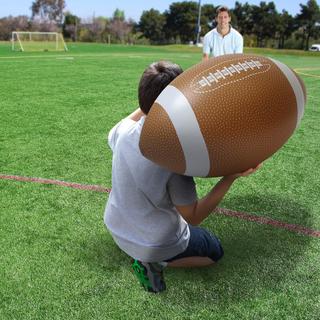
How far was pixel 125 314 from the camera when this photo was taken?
2.31 meters

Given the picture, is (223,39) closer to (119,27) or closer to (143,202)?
(143,202)

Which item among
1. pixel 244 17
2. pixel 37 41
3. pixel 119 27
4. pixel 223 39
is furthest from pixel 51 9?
pixel 223 39

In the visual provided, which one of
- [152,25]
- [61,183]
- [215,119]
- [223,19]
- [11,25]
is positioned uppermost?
[223,19]

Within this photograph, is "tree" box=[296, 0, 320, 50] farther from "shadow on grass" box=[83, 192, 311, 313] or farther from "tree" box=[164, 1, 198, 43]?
"shadow on grass" box=[83, 192, 311, 313]

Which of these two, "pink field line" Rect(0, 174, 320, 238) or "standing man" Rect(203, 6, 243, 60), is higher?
"standing man" Rect(203, 6, 243, 60)

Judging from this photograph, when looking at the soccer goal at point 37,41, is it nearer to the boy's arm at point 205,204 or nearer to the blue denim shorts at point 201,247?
the blue denim shorts at point 201,247

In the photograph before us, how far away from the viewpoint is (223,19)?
6.29 metres

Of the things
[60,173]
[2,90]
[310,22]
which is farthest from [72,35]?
[60,173]

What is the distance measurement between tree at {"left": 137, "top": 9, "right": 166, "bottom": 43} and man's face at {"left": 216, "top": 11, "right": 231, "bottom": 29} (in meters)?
67.0

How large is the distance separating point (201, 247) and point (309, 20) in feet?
229

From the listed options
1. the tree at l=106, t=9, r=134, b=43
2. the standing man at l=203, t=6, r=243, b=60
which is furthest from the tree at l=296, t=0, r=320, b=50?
the standing man at l=203, t=6, r=243, b=60

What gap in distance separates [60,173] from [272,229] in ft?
6.65

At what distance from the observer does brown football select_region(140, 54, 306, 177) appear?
2.02m

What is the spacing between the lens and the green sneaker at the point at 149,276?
247 cm
